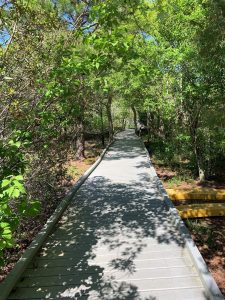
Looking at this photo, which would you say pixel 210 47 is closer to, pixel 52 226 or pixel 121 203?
pixel 121 203

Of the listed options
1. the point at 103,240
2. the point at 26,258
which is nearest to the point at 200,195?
the point at 103,240

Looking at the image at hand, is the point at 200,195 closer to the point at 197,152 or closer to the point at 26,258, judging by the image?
the point at 197,152

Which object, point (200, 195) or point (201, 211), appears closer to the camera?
point (201, 211)

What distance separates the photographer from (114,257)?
5246 mm

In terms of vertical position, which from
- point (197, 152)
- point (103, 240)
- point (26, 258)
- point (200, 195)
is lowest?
point (200, 195)

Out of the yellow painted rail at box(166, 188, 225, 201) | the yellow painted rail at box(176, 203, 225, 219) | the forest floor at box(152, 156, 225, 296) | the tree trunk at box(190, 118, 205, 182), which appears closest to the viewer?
the forest floor at box(152, 156, 225, 296)

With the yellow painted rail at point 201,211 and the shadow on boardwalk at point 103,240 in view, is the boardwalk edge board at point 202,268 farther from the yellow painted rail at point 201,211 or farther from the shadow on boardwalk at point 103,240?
the yellow painted rail at point 201,211

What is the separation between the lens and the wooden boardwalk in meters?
4.28

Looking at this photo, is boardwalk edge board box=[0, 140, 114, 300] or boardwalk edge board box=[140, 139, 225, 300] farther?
boardwalk edge board box=[0, 140, 114, 300]

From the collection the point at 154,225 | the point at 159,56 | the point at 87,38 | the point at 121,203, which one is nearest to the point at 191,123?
the point at 159,56

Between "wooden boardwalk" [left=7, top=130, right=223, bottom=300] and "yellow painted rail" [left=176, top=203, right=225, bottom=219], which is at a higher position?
"wooden boardwalk" [left=7, top=130, right=223, bottom=300]

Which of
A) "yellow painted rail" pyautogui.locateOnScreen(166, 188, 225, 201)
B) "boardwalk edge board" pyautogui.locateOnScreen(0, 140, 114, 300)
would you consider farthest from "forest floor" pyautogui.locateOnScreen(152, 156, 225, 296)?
"boardwalk edge board" pyautogui.locateOnScreen(0, 140, 114, 300)

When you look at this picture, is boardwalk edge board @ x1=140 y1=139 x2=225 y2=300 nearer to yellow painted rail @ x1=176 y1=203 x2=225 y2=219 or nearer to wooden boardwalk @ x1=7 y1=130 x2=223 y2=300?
wooden boardwalk @ x1=7 y1=130 x2=223 y2=300

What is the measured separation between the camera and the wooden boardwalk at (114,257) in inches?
169
